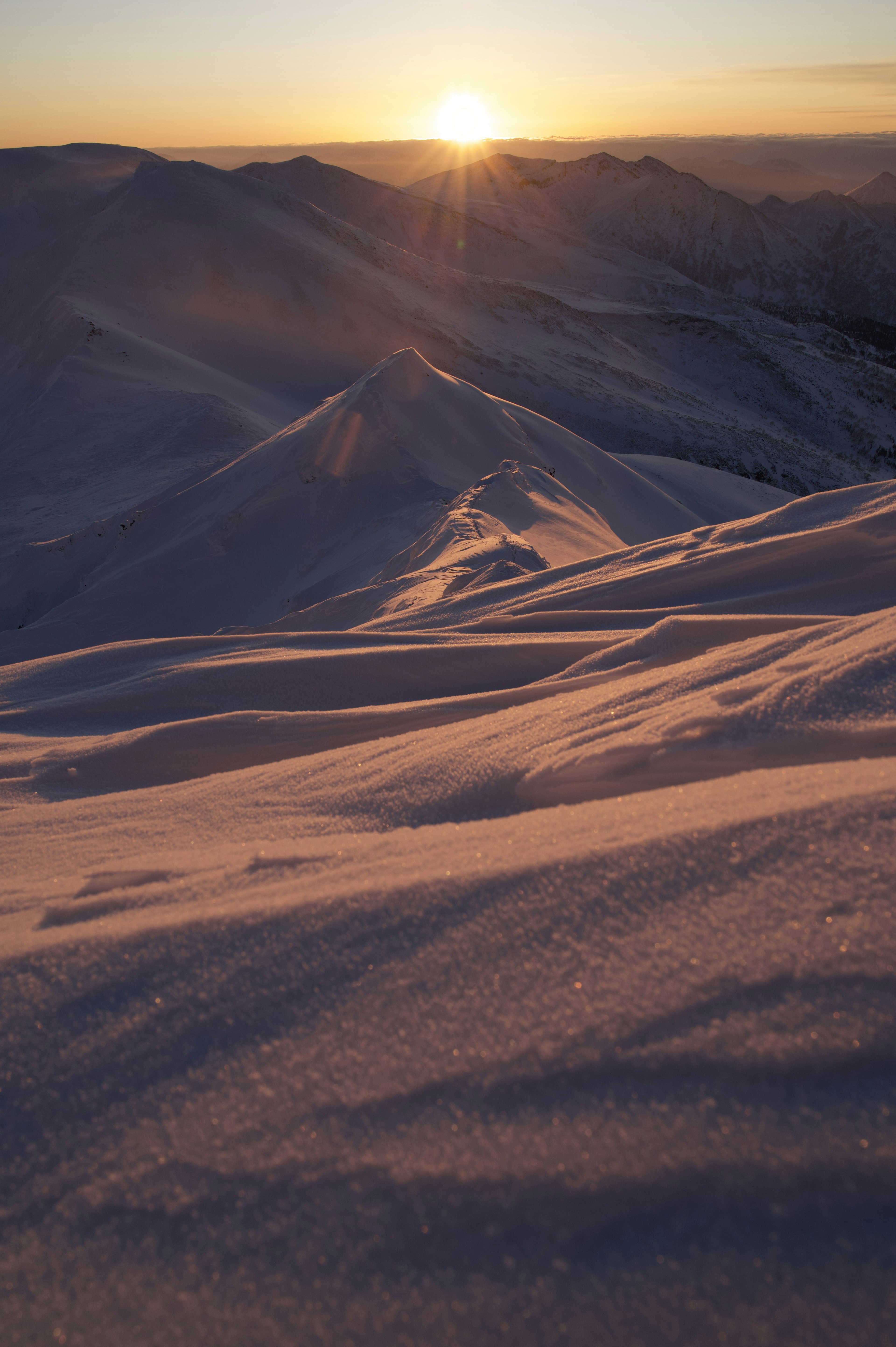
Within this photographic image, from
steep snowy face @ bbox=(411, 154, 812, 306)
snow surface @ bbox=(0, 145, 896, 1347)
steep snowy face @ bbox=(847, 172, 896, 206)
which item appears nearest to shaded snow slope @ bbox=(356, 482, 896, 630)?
snow surface @ bbox=(0, 145, 896, 1347)

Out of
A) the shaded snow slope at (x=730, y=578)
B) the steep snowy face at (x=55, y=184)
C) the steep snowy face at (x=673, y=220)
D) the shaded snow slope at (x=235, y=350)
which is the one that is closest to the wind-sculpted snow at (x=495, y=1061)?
the shaded snow slope at (x=730, y=578)

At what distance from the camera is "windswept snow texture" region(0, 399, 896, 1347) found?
847mm

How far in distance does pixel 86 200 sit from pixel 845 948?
101ft

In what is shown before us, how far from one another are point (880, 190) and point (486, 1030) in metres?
148

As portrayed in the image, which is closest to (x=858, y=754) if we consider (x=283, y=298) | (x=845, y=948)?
(x=845, y=948)

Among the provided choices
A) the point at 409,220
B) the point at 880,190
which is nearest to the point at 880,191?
the point at 880,190

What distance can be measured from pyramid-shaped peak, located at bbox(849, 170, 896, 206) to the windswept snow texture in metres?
137

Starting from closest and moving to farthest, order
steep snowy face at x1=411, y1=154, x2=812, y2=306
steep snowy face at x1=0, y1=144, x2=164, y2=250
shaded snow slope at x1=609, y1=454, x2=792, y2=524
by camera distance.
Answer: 1. shaded snow slope at x1=609, y1=454, x2=792, y2=524
2. steep snowy face at x1=0, y1=144, x2=164, y2=250
3. steep snowy face at x1=411, y1=154, x2=812, y2=306

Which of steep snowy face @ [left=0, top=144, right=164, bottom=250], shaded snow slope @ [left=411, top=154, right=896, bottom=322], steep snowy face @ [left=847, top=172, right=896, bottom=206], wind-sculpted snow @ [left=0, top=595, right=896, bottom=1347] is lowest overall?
wind-sculpted snow @ [left=0, top=595, right=896, bottom=1347]

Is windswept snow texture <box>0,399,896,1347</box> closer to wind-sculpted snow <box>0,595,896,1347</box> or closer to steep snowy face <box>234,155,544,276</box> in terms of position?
wind-sculpted snow <box>0,595,896,1347</box>

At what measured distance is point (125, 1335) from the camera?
0.86 metres

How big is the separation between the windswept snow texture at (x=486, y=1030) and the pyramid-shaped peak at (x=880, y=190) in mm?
136811

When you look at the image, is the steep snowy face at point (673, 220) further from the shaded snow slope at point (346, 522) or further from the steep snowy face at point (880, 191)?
the shaded snow slope at point (346, 522)

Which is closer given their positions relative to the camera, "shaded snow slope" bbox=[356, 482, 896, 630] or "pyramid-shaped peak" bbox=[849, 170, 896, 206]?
"shaded snow slope" bbox=[356, 482, 896, 630]
